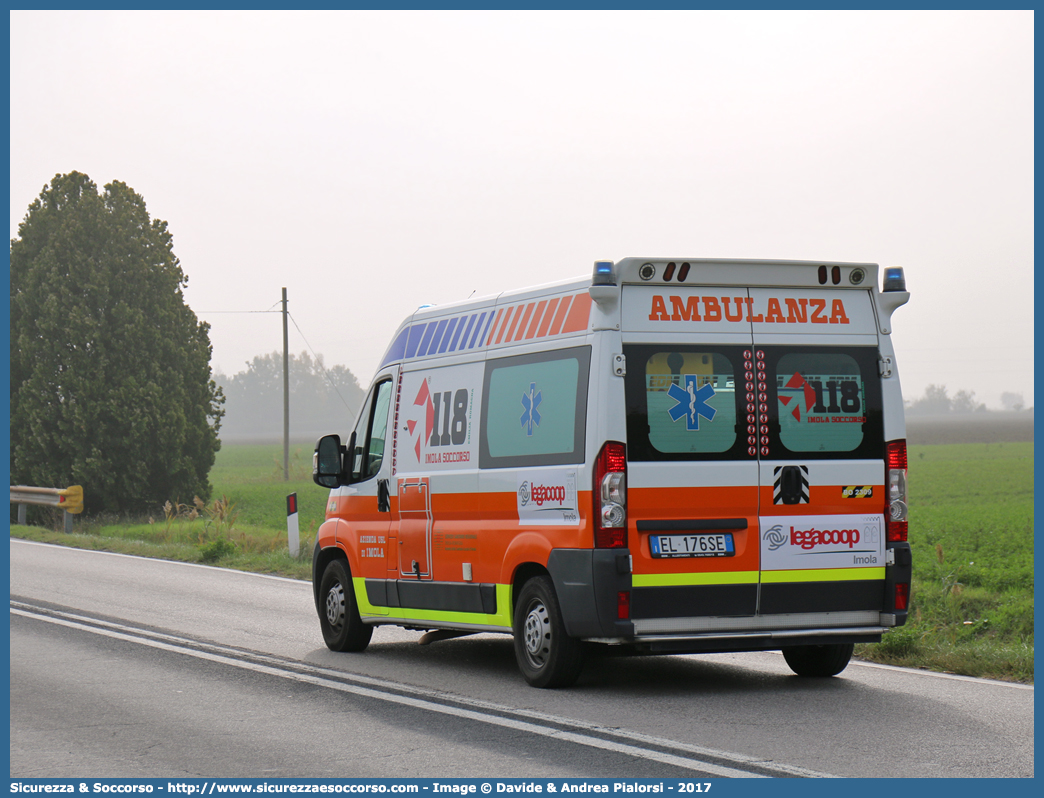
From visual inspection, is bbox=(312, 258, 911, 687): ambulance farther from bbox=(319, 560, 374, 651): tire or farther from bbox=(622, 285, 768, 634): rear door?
bbox=(319, 560, 374, 651): tire

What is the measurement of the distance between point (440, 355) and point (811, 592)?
11.2 ft

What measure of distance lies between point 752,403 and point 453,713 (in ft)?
9.26

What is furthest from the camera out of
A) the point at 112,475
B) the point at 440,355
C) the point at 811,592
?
the point at 112,475

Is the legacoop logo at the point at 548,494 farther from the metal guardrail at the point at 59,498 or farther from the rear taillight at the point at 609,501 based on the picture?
the metal guardrail at the point at 59,498

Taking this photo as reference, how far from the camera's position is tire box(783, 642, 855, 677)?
906 cm

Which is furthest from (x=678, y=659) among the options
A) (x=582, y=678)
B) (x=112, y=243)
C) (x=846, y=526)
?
(x=112, y=243)

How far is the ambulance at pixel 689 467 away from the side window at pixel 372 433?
137 cm

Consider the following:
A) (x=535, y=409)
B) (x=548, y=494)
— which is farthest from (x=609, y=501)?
(x=535, y=409)

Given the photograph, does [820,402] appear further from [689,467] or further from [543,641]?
[543,641]

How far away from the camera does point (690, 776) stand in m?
5.98

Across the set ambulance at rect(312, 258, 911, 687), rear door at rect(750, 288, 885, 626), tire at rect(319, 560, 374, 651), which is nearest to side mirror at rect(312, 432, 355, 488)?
tire at rect(319, 560, 374, 651)

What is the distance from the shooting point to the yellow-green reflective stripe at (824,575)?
8.48 meters

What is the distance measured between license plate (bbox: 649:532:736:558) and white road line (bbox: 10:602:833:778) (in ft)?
4.43
